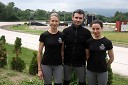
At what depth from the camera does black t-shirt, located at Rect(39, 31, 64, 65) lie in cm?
566

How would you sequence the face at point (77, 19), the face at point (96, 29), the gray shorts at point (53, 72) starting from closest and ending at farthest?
the face at point (96, 29), the face at point (77, 19), the gray shorts at point (53, 72)

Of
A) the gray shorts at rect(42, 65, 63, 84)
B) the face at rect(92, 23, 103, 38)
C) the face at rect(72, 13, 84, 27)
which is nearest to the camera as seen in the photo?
the face at rect(92, 23, 103, 38)

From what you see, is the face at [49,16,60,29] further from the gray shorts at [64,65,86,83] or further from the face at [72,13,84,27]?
the gray shorts at [64,65,86,83]

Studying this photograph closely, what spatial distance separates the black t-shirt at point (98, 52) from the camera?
18.1ft

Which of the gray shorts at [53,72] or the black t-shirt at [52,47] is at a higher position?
the black t-shirt at [52,47]

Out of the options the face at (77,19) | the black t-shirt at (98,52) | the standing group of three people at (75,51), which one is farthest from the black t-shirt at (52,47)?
the black t-shirt at (98,52)

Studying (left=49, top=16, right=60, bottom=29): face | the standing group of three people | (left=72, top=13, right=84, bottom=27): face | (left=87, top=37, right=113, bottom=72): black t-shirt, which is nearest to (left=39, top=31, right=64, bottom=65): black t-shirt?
the standing group of three people

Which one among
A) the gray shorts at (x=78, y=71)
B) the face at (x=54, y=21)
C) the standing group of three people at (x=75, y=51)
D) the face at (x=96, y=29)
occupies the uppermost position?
the face at (x=54, y=21)

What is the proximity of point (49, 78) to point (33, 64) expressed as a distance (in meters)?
3.97

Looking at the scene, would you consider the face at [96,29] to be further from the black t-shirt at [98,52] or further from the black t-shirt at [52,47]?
the black t-shirt at [52,47]

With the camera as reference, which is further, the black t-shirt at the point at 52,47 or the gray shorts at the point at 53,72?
the gray shorts at the point at 53,72

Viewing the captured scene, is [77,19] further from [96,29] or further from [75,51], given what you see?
[75,51]

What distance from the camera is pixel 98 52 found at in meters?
5.54

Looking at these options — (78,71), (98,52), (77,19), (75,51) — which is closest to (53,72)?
(78,71)
